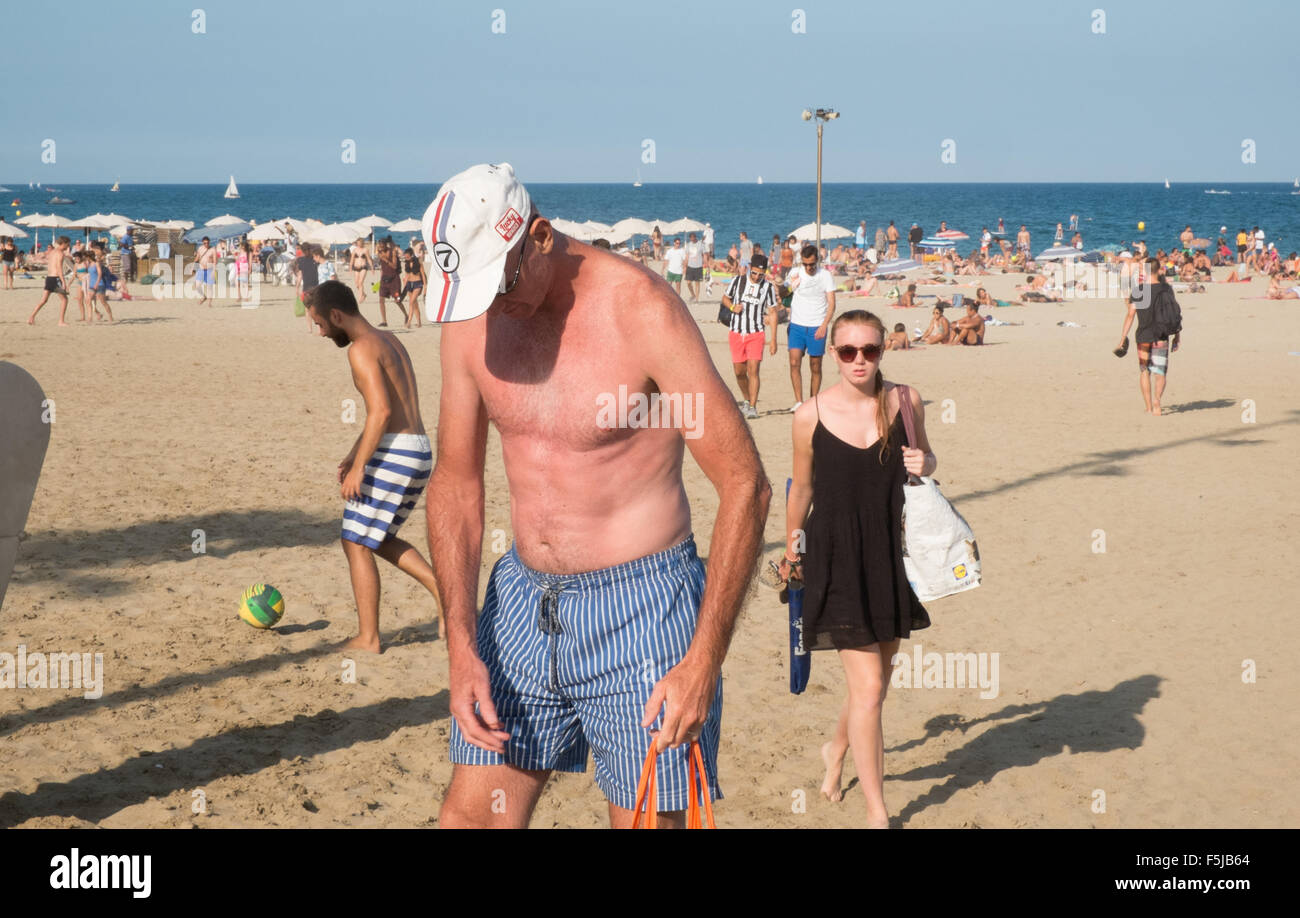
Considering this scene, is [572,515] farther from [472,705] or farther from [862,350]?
[862,350]

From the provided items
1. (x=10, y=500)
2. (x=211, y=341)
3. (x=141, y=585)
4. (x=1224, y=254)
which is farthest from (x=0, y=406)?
(x=1224, y=254)

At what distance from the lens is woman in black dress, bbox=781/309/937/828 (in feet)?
15.1

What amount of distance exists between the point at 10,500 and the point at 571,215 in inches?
4369

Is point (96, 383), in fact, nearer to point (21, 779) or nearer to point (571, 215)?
point (21, 779)

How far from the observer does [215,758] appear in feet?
17.9

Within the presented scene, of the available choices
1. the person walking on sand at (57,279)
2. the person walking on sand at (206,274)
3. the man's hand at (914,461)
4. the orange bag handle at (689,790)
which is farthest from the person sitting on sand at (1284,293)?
the orange bag handle at (689,790)

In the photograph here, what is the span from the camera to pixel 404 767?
212 inches

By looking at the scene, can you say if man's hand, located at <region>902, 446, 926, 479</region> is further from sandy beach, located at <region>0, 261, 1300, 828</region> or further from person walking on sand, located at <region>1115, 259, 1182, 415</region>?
person walking on sand, located at <region>1115, 259, 1182, 415</region>

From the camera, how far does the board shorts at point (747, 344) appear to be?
1393cm

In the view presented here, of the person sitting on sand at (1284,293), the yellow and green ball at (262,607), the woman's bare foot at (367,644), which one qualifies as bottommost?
the woman's bare foot at (367,644)

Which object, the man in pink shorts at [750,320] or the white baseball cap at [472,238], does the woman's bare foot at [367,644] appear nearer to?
the white baseball cap at [472,238]

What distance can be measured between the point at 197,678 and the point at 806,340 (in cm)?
962

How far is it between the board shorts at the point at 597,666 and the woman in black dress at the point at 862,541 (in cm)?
150

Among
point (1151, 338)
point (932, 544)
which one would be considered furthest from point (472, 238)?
point (1151, 338)
